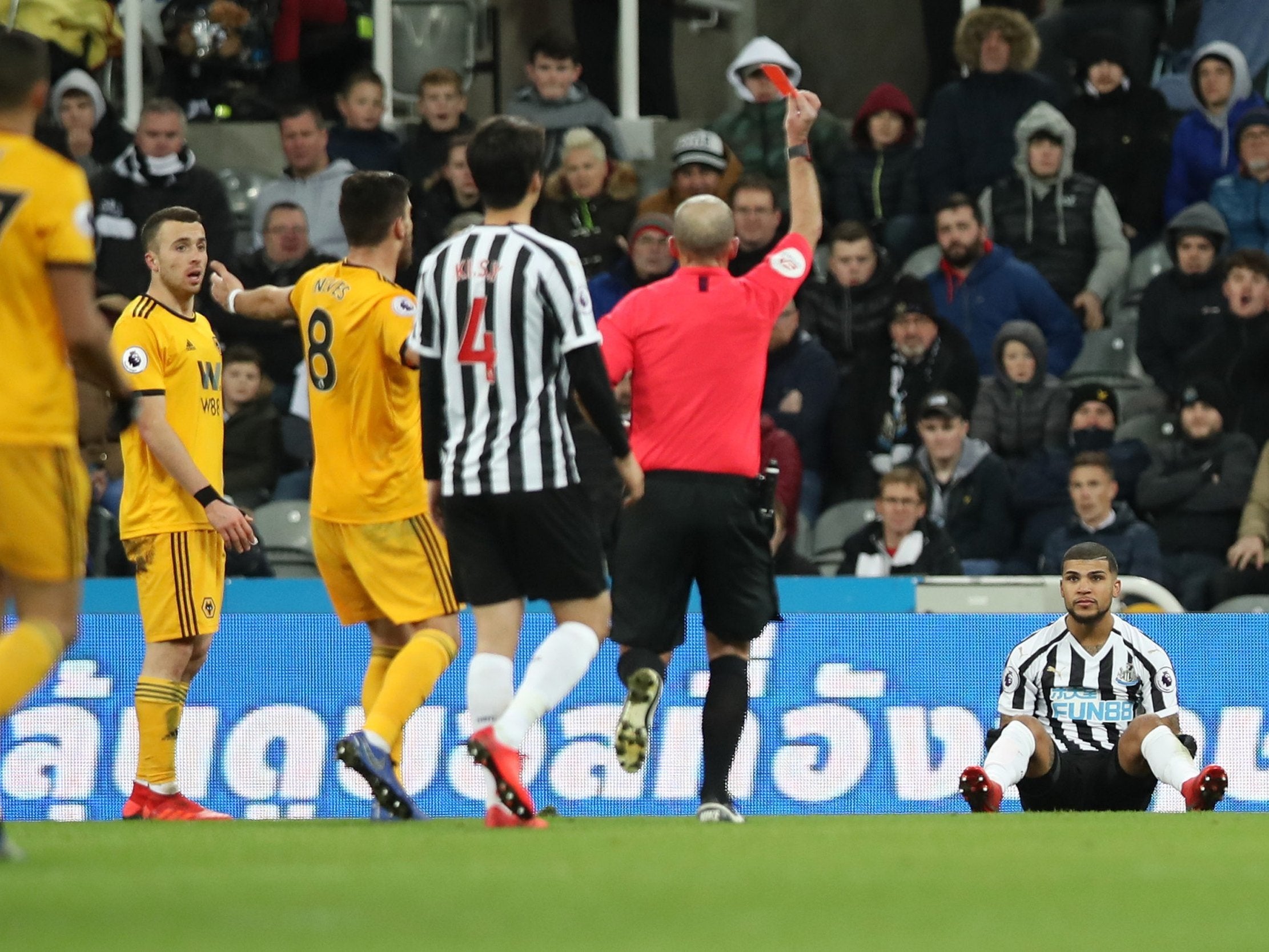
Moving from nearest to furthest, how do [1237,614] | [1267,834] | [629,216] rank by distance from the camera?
[1267,834] → [1237,614] → [629,216]

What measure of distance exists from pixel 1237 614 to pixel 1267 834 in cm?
372

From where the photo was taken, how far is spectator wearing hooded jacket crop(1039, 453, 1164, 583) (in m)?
11.9

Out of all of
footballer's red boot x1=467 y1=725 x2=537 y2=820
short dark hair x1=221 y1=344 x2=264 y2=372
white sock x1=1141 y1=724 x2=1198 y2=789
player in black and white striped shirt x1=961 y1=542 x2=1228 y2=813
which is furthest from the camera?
short dark hair x1=221 y1=344 x2=264 y2=372

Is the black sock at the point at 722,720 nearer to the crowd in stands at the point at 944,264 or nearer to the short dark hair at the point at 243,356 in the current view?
the crowd in stands at the point at 944,264

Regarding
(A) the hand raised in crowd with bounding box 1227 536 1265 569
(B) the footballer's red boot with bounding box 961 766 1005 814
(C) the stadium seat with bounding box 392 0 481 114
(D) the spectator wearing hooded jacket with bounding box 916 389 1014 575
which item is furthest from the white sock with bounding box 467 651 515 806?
(C) the stadium seat with bounding box 392 0 481 114

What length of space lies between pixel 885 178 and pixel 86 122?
17.0 feet

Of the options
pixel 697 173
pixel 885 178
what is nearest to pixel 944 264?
pixel 885 178

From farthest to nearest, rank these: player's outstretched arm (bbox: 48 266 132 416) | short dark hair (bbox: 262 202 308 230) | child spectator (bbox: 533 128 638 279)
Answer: child spectator (bbox: 533 128 638 279), short dark hair (bbox: 262 202 308 230), player's outstretched arm (bbox: 48 266 132 416)

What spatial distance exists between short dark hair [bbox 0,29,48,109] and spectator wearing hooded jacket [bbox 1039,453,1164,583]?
24.5 ft

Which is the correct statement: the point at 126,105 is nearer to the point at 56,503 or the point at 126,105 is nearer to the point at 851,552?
the point at 851,552

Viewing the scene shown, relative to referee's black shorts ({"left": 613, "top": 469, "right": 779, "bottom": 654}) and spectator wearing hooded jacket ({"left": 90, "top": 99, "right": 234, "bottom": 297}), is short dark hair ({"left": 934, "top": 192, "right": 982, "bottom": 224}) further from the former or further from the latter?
referee's black shorts ({"left": 613, "top": 469, "right": 779, "bottom": 654})

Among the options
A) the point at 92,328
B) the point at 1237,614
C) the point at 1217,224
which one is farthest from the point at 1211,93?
the point at 92,328

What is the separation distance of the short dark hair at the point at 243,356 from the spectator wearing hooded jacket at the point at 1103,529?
458 centimetres

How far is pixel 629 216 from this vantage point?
14.2 metres
